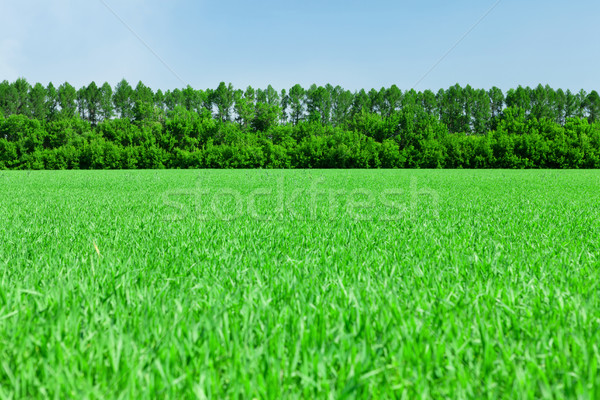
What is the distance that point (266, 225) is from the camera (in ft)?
14.5

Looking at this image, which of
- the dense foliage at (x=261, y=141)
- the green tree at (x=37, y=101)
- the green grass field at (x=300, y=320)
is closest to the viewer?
the green grass field at (x=300, y=320)

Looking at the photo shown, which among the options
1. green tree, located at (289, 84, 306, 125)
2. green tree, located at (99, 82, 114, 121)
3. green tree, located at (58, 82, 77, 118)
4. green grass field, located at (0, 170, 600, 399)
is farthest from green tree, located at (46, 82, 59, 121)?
green grass field, located at (0, 170, 600, 399)

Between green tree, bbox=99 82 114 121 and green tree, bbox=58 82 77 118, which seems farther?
green tree, bbox=99 82 114 121

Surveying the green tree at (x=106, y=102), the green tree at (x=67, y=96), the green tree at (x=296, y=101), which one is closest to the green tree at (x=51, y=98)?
the green tree at (x=67, y=96)

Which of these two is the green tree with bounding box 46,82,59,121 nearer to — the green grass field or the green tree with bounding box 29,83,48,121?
the green tree with bounding box 29,83,48,121

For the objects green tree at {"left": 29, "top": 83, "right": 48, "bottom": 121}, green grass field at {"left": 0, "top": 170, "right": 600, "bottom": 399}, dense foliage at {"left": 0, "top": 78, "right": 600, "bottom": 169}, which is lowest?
green grass field at {"left": 0, "top": 170, "right": 600, "bottom": 399}

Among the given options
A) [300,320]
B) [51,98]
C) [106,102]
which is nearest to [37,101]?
[51,98]

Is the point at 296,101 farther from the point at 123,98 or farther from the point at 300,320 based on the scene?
A: the point at 300,320

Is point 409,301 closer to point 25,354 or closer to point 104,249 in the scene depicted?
point 25,354

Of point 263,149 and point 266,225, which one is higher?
point 263,149

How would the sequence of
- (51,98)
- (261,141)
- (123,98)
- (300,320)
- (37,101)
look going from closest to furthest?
1. (300,320)
2. (261,141)
3. (37,101)
4. (51,98)
5. (123,98)

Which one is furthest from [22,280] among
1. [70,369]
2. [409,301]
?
[409,301]

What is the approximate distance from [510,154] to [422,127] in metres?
10.0

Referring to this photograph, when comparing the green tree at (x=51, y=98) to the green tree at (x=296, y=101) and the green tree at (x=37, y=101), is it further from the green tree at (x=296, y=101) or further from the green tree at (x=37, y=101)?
the green tree at (x=296, y=101)
